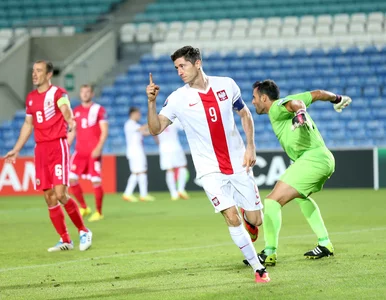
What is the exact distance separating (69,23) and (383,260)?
21544 mm

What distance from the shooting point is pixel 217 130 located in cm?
747

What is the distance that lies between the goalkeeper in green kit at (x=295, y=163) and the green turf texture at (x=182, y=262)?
0.29 metres

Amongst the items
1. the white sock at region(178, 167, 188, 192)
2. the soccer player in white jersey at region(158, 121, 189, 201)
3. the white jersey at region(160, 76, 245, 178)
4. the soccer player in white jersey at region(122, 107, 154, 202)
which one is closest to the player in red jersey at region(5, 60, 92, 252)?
the white jersey at region(160, 76, 245, 178)

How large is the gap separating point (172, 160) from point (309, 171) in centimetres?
1133

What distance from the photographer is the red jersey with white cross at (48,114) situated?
32.4 ft

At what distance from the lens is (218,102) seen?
7453 millimetres

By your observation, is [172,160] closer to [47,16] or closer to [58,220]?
[58,220]

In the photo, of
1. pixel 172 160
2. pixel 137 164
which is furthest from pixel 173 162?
pixel 137 164

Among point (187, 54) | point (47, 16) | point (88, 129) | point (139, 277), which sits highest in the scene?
point (187, 54)

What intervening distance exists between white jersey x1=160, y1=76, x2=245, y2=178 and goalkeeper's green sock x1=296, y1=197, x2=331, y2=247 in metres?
1.51

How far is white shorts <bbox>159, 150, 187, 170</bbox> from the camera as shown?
19.5 metres

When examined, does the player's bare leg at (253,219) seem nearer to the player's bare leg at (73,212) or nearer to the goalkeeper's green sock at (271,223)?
the goalkeeper's green sock at (271,223)

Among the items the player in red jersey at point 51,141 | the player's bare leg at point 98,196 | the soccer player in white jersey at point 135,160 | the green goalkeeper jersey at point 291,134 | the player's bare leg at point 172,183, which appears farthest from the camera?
the player's bare leg at point 172,183

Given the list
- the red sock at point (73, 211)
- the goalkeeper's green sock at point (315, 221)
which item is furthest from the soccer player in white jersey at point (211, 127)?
the red sock at point (73, 211)
